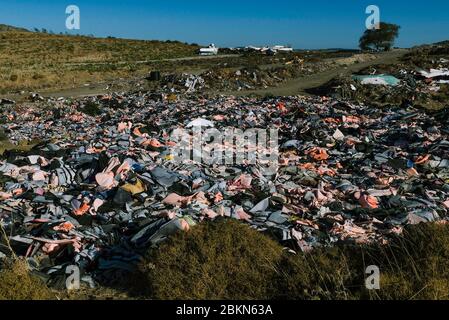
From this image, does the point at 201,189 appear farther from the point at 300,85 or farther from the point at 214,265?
the point at 300,85

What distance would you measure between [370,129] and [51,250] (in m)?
10.8

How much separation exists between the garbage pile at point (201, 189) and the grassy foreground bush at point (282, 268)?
0.53 metres

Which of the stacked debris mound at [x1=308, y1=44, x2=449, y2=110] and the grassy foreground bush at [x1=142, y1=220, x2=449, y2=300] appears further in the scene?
the stacked debris mound at [x1=308, y1=44, x2=449, y2=110]

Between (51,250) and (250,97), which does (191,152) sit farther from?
(250,97)

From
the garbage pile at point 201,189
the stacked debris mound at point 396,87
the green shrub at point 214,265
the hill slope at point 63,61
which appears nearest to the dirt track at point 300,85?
the stacked debris mound at point 396,87

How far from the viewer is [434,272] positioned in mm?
4344

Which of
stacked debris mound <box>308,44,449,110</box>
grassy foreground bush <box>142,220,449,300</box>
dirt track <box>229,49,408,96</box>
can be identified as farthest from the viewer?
dirt track <box>229,49,408,96</box>

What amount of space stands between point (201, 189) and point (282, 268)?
335cm

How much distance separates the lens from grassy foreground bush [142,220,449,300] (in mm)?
4320

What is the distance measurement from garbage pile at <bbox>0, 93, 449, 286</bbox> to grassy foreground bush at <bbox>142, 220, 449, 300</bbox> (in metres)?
0.53

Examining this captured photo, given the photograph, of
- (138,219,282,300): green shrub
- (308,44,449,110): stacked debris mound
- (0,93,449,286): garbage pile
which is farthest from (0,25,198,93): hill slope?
(138,219,282,300): green shrub

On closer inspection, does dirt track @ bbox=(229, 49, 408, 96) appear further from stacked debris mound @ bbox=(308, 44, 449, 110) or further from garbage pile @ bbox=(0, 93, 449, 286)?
garbage pile @ bbox=(0, 93, 449, 286)

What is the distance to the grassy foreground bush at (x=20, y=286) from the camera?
4539 mm
